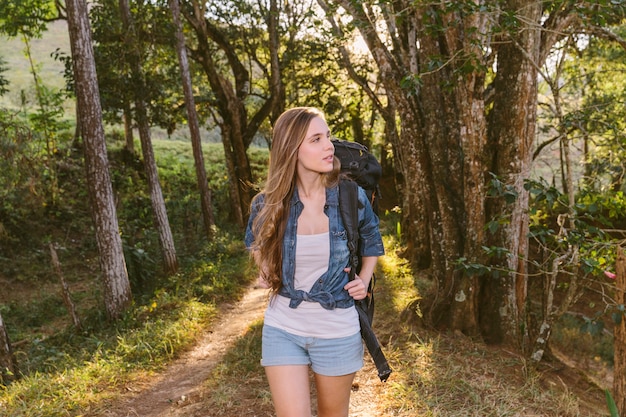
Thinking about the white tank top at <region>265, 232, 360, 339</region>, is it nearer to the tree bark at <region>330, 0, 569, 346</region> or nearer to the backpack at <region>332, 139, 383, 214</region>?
the backpack at <region>332, 139, 383, 214</region>

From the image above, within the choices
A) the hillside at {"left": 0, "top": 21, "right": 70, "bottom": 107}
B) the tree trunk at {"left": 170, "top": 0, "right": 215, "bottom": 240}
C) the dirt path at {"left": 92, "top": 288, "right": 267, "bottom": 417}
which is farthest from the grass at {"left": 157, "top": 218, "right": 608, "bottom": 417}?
the hillside at {"left": 0, "top": 21, "right": 70, "bottom": 107}

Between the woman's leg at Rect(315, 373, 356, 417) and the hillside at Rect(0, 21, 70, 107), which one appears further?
the hillside at Rect(0, 21, 70, 107)

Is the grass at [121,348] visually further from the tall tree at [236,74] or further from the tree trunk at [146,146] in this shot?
the tall tree at [236,74]

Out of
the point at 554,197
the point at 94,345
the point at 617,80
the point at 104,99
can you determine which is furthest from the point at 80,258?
the point at 617,80

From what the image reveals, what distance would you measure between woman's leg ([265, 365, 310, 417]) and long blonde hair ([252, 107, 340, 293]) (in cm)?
42

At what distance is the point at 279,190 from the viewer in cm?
290

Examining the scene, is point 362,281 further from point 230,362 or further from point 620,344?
point 230,362

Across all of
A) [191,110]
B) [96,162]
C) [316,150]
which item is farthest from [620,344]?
[191,110]

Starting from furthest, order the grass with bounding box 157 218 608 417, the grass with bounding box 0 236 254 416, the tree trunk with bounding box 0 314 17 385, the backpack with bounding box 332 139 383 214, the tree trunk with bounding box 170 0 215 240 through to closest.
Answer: the tree trunk with bounding box 170 0 215 240, the tree trunk with bounding box 0 314 17 385, the grass with bounding box 0 236 254 416, the grass with bounding box 157 218 608 417, the backpack with bounding box 332 139 383 214

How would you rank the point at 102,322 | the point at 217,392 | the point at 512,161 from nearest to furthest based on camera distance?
the point at 217,392 → the point at 512,161 → the point at 102,322

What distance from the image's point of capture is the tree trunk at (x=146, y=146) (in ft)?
39.8

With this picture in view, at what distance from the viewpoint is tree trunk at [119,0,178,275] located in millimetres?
12141

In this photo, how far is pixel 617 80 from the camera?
1582cm

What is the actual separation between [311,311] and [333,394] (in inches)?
18.1
